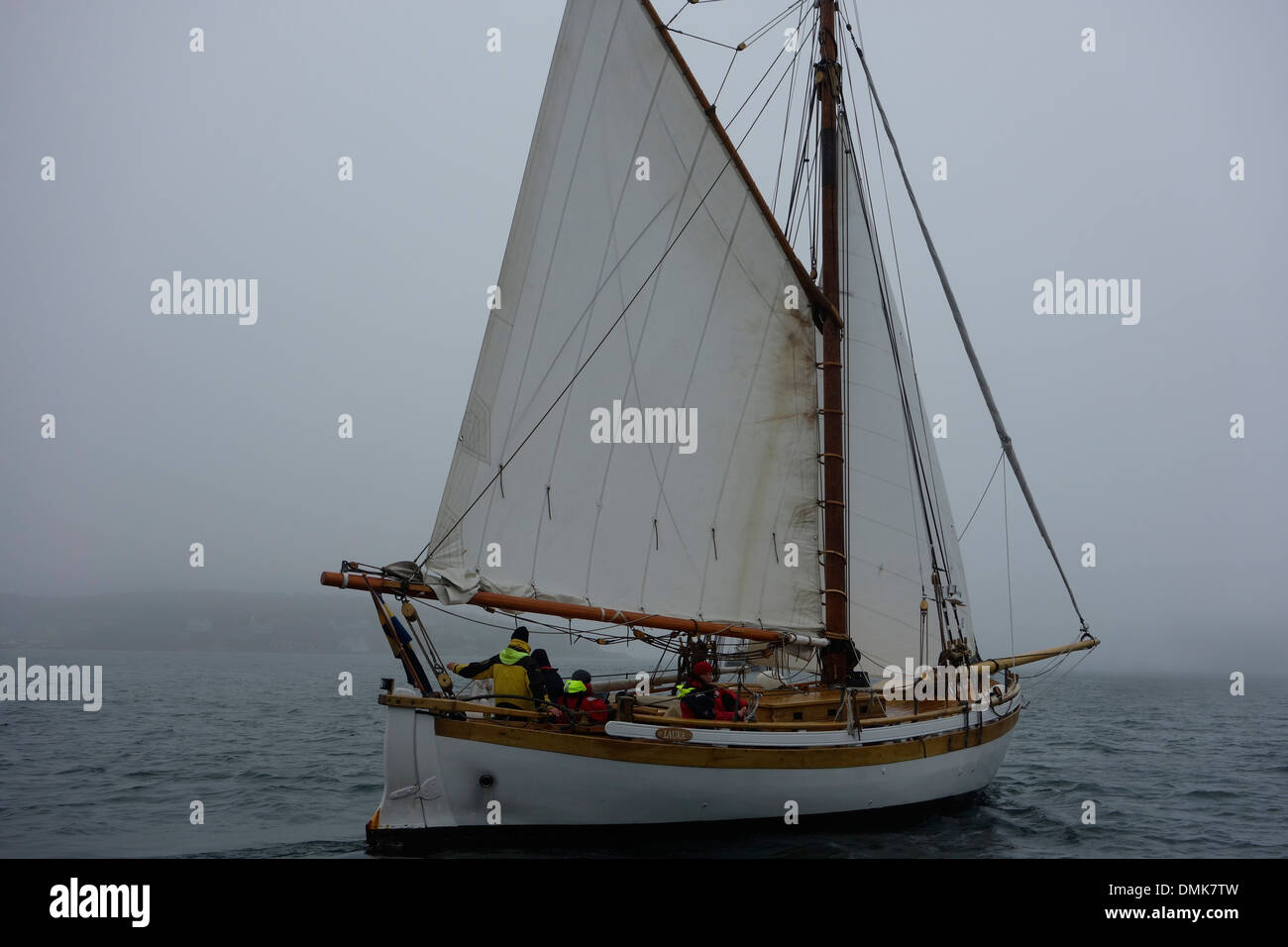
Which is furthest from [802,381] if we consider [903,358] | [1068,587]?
[1068,587]

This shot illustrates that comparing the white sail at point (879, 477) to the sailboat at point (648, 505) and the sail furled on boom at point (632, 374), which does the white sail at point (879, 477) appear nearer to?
the sailboat at point (648, 505)

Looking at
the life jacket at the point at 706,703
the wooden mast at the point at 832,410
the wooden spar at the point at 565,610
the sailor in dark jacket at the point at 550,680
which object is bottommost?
the life jacket at the point at 706,703

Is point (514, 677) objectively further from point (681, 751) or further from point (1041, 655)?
point (1041, 655)

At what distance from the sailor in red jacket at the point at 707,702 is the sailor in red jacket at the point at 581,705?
1.60 metres

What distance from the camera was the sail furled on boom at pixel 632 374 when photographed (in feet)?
57.3

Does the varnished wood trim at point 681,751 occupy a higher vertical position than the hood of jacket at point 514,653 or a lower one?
lower

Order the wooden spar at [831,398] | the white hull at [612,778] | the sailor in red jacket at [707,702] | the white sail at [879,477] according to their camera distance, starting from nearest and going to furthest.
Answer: the white hull at [612,778]
the sailor in red jacket at [707,702]
the wooden spar at [831,398]
the white sail at [879,477]

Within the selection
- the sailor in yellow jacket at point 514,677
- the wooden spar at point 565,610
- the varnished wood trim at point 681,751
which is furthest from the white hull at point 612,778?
the wooden spar at point 565,610

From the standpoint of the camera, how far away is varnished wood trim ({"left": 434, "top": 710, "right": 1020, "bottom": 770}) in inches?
598

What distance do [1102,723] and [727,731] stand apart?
4318cm

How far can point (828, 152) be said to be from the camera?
888 inches

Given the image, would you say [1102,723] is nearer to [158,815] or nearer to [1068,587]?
[1068,587]

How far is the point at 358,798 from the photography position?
68.4ft
